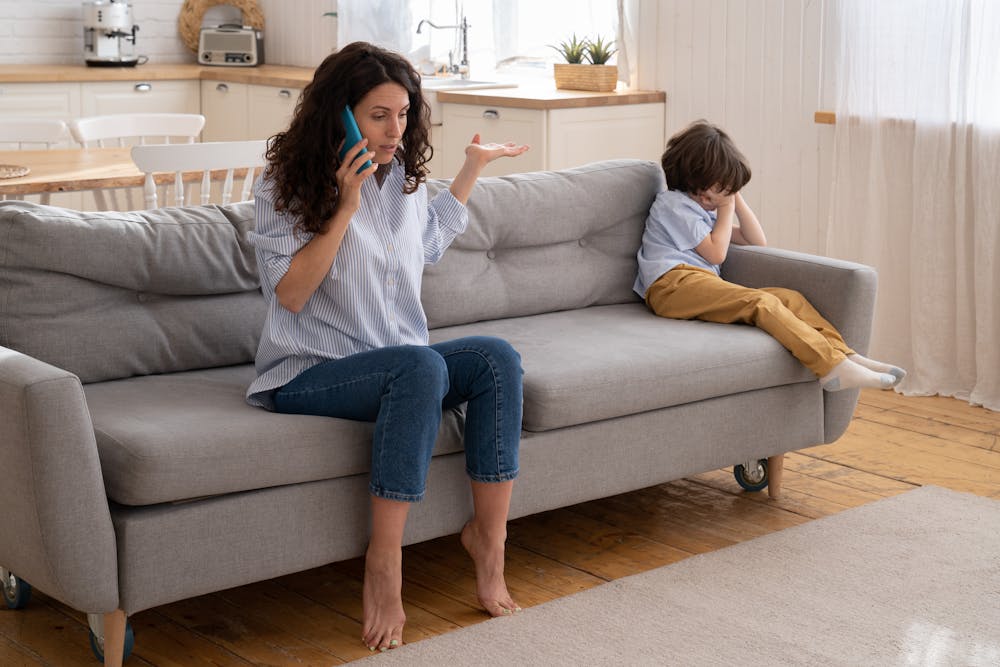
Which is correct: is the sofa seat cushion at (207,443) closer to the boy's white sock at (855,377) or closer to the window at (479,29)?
the boy's white sock at (855,377)

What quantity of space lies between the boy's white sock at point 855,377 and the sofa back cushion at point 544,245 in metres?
0.64

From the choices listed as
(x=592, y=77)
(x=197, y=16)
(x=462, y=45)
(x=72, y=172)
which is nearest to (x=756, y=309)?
(x=72, y=172)

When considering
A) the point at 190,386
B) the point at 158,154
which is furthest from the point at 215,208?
the point at 158,154

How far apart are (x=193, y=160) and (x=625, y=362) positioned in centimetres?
147

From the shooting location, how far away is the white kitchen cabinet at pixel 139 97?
5918 mm

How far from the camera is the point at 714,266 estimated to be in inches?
130

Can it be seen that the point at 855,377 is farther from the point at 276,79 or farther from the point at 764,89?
the point at 276,79

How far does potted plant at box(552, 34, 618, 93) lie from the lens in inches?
193

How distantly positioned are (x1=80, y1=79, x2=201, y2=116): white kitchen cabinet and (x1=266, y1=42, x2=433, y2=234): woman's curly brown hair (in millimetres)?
3823

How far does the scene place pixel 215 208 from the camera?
9.16 ft

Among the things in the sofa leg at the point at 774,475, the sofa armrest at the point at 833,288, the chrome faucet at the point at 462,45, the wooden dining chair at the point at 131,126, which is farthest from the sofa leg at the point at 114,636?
the chrome faucet at the point at 462,45

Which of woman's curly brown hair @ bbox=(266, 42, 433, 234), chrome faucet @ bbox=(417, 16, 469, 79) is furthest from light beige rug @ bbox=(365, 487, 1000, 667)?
chrome faucet @ bbox=(417, 16, 469, 79)

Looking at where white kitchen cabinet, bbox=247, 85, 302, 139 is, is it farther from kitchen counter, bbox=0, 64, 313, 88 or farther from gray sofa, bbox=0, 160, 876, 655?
gray sofa, bbox=0, 160, 876, 655

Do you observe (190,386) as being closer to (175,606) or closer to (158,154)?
(175,606)
